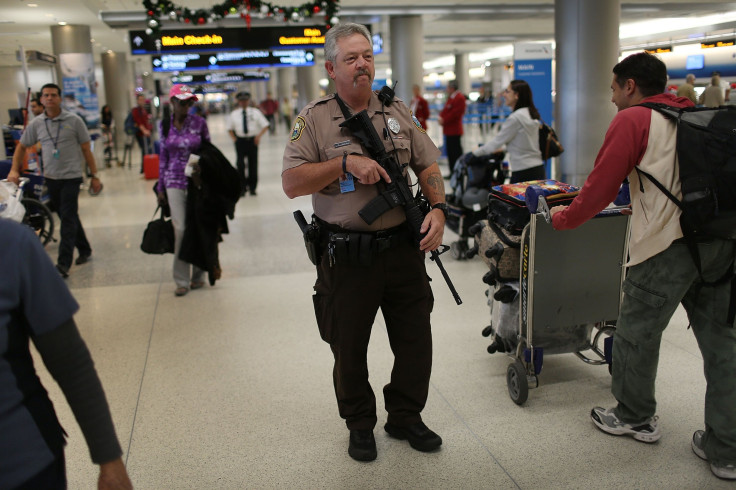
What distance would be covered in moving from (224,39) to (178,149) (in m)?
6.14

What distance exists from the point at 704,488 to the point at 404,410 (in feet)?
4.01

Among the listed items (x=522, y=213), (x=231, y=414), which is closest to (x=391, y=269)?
(x=522, y=213)

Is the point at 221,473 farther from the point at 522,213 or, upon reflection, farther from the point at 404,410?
the point at 522,213

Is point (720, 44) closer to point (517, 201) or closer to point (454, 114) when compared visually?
point (454, 114)

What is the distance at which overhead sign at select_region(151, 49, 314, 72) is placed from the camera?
11.2 metres

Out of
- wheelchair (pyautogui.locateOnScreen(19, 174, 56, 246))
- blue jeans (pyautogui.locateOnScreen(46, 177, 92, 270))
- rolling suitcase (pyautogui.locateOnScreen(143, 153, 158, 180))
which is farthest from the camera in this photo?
rolling suitcase (pyautogui.locateOnScreen(143, 153, 158, 180))

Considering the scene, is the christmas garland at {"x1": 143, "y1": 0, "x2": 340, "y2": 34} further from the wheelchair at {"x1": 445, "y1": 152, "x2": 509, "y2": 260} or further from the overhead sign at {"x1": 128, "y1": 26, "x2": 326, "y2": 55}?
the wheelchair at {"x1": 445, "y1": 152, "x2": 509, "y2": 260}

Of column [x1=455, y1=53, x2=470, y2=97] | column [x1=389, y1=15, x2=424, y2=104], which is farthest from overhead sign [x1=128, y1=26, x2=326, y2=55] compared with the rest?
column [x1=455, y1=53, x2=470, y2=97]

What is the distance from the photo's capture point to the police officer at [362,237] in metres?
2.58

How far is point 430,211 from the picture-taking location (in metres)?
2.75

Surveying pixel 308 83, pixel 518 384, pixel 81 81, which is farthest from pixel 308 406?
pixel 308 83

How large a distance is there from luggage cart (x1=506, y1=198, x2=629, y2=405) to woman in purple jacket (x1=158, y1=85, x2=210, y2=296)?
3053 mm

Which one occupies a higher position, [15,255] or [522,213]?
[15,255]

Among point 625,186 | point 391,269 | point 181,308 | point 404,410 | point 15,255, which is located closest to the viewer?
point 15,255
